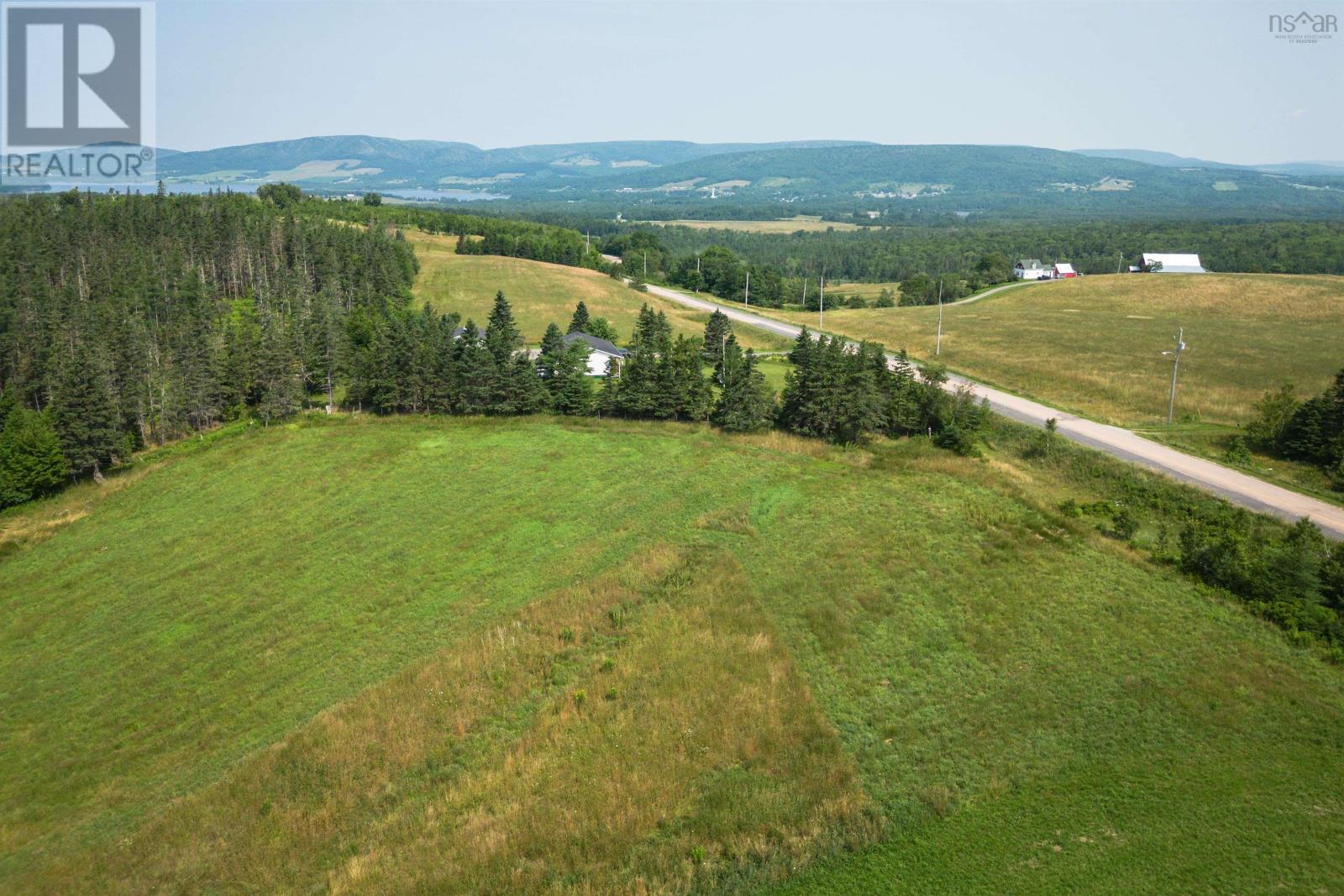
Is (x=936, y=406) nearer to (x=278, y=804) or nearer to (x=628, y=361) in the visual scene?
(x=628, y=361)

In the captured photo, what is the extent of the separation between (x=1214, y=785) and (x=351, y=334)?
2434 inches

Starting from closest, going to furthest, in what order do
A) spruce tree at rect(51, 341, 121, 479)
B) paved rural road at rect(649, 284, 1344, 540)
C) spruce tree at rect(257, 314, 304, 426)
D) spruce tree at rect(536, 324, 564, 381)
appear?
1. paved rural road at rect(649, 284, 1344, 540)
2. spruce tree at rect(51, 341, 121, 479)
3. spruce tree at rect(536, 324, 564, 381)
4. spruce tree at rect(257, 314, 304, 426)

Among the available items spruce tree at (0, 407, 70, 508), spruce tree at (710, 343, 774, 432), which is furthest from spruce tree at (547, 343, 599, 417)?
spruce tree at (0, 407, 70, 508)

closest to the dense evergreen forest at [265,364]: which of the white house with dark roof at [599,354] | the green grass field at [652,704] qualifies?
the white house with dark roof at [599,354]

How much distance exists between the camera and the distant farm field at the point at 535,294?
82000mm

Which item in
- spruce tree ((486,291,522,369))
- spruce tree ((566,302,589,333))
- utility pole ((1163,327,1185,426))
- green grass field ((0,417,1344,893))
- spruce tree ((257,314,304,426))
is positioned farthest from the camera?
spruce tree ((566,302,589,333))

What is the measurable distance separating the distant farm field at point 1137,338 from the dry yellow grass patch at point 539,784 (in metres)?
36.7

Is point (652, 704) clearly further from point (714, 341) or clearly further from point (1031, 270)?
point (1031, 270)

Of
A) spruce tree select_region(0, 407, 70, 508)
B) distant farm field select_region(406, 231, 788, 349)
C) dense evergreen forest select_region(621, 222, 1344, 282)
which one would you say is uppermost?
dense evergreen forest select_region(621, 222, 1344, 282)

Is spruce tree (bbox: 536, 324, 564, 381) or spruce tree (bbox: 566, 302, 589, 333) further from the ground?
spruce tree (bbox: 566, 302, 589, 333)

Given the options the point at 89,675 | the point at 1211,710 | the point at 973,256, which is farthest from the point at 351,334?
the point at 973,256

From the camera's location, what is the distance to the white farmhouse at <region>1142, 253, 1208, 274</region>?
401ft

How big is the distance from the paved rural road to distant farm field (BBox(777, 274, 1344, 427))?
9.08 feet

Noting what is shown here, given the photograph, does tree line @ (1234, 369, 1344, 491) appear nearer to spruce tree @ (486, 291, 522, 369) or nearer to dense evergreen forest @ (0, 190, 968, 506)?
dense evergreen forest @ (0, 190, 968, 506)
